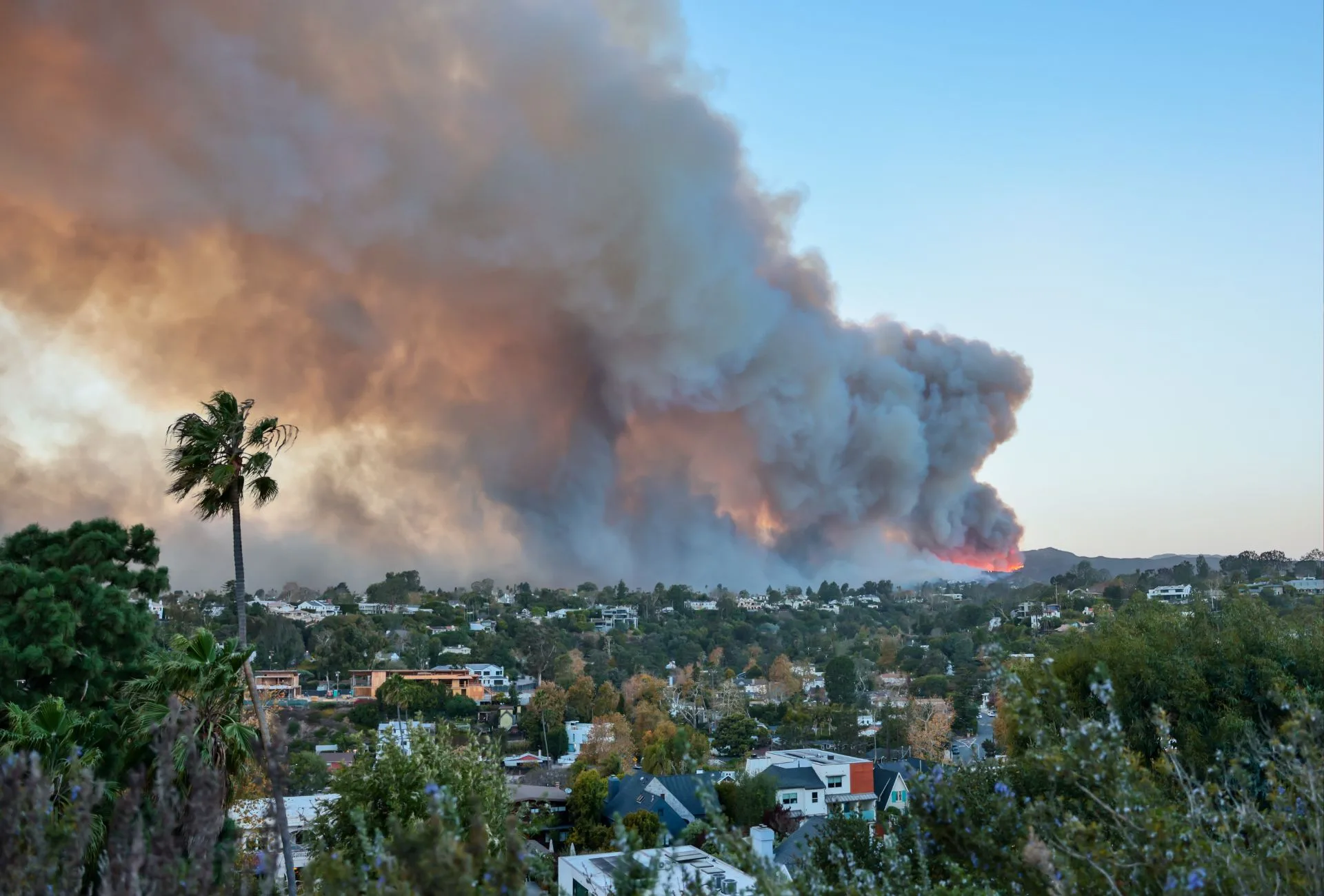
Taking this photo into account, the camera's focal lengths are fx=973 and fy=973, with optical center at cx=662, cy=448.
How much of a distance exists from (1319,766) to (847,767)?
31.2 meters

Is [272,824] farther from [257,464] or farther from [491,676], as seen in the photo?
[491,676]

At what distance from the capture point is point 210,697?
9.66 metres

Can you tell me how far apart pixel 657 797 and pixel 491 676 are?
38.0m

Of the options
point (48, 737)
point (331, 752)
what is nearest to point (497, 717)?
point (331, 752)

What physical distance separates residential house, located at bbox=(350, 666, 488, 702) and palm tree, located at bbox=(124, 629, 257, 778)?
155ft

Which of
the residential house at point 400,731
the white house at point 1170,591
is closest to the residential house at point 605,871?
the residential house at point 400,731

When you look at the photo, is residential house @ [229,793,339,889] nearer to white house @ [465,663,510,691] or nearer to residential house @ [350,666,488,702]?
residential house @ [350,666,488,702]

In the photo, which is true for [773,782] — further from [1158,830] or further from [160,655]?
[1158,830]

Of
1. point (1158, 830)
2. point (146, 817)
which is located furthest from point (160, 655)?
point (1158, 830)

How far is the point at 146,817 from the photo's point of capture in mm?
10797

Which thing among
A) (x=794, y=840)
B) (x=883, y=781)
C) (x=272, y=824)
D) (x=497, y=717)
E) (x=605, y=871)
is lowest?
(x=497, y=717)

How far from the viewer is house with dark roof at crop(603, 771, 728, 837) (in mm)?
28422

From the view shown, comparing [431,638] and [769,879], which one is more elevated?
[769,879]

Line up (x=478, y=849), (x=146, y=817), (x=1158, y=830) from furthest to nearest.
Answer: (x=146, y=817) → (x=1158, y=830) → (x=478, y=849)
